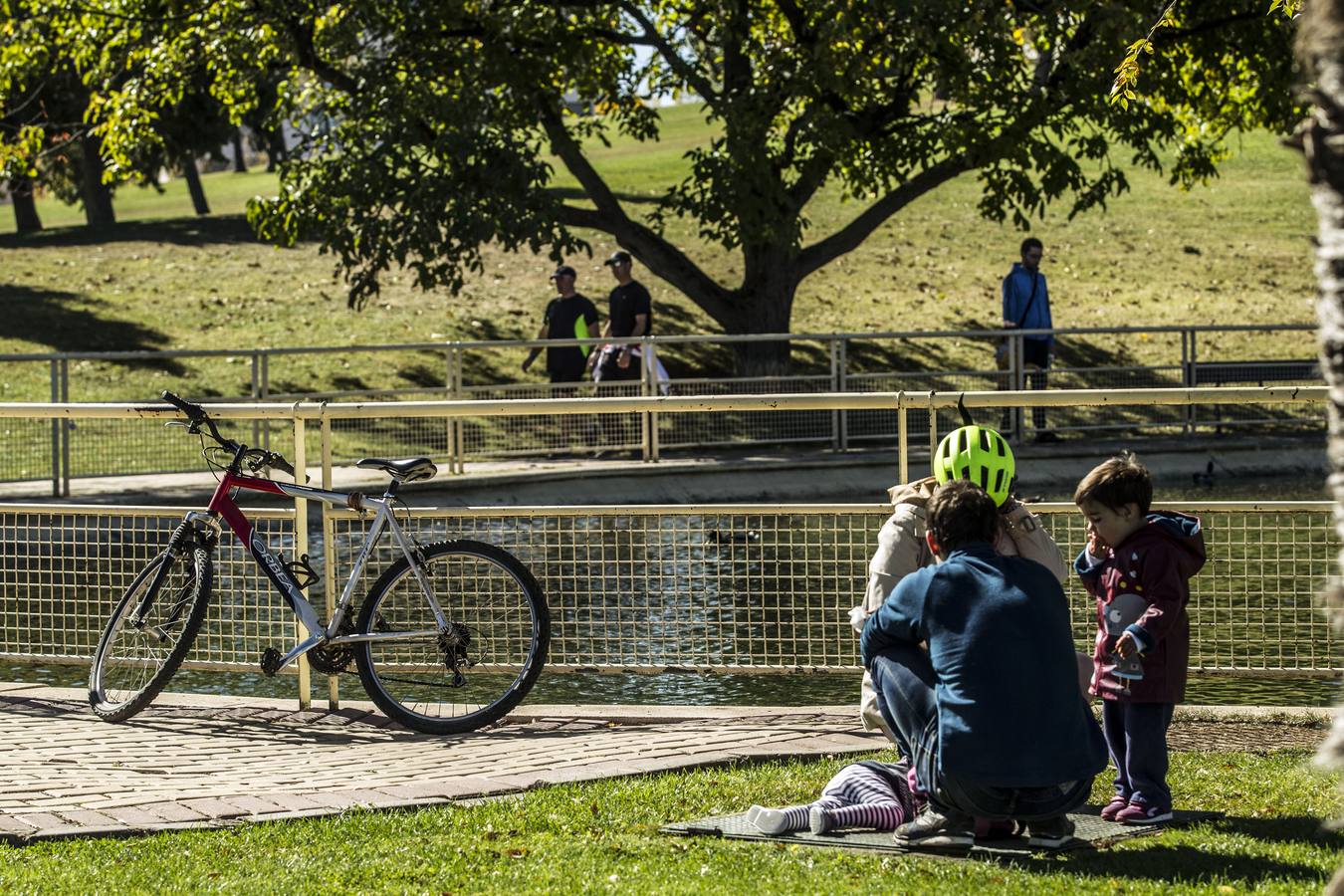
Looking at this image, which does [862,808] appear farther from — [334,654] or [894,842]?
[334,654]

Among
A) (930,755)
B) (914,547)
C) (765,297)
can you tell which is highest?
(765,297)

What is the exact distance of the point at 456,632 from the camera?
7.46 m

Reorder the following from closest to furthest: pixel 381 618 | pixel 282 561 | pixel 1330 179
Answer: pixel 1330 179
pixel 381 618
pixel 282 561

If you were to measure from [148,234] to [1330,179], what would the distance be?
117 feet

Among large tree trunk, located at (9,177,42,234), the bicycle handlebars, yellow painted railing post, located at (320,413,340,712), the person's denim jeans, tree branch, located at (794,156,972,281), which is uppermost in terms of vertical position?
large tree trunk, located at (9,177,42,234)

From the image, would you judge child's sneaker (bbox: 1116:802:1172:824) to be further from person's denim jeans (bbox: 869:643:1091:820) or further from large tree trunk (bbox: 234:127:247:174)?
large tree trunk (bbox: 234:127:247:174)

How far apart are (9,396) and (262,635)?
53.1ft

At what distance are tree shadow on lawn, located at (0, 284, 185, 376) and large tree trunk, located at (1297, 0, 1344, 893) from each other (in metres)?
23.1

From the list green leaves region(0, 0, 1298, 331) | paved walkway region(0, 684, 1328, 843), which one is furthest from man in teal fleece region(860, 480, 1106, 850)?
green leaves region(0, 0, 1298, 331)

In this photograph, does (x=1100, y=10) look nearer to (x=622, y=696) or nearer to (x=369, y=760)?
(x=622, y=696)

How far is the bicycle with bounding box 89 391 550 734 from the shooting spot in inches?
293

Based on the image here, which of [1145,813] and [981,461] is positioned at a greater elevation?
[981,461]

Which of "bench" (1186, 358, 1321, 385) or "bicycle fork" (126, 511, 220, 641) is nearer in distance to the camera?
"bicycle fork" (126, 511, 220, 641)

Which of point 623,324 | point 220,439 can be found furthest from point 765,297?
point 220,439
